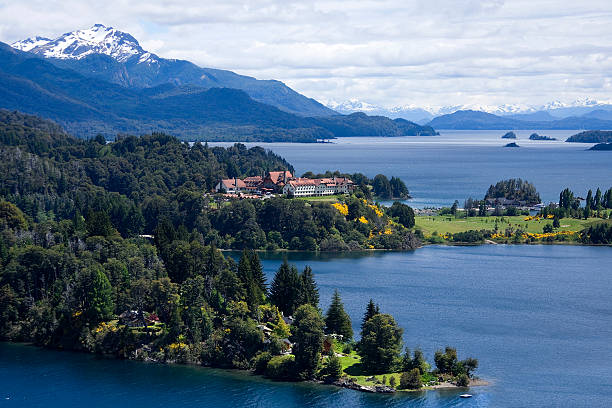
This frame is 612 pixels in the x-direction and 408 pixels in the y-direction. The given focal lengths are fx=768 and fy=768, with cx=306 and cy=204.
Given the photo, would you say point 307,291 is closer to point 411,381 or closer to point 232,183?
point 411,381

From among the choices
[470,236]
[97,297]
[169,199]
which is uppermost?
[169,199]

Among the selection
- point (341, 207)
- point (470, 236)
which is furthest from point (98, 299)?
point (470, 236)

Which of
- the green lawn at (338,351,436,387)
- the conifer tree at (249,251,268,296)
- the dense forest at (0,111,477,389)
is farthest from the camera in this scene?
the conifer tree at (249,251,268,296)

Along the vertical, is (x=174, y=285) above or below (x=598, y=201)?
below

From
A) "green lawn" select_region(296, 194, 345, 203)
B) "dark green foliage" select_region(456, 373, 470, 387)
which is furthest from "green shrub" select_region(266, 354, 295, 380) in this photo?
"green lawn" select_region(296, 194, 345, 203)

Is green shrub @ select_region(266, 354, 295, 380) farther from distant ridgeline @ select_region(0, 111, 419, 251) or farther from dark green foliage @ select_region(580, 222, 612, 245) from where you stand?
dark green foliage @ select_region(580, 222, 612, 245)

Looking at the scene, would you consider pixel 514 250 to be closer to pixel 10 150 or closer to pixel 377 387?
pixel 377 387

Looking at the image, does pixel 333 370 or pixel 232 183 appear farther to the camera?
pixel 232 183

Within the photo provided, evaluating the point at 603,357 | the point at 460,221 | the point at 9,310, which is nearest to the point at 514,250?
the point at 460,221
